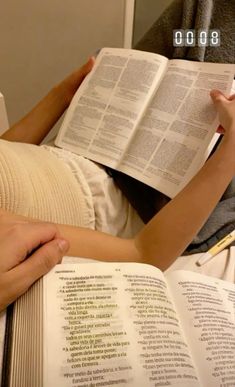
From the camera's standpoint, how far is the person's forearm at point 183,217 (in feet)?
1.83

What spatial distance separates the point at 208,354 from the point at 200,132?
1.17 ft

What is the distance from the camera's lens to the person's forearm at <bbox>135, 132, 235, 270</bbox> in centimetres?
56

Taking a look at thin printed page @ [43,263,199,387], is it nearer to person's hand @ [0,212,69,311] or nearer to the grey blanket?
person's hand @ [0,212,69,311]

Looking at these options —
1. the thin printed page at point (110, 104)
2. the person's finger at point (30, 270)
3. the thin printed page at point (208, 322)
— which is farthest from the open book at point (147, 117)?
the person's finger at point (30, 270)

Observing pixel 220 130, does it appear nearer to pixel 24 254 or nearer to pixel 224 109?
pixel 224 109

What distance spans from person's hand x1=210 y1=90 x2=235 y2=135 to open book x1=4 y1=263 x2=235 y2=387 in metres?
0.29

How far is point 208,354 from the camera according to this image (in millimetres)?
400

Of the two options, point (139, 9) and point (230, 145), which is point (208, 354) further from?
point (139, 9)

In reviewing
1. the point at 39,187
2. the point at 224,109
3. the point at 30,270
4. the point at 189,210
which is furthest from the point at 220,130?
the point at 30,270

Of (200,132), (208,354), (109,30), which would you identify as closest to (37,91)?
(109,30)

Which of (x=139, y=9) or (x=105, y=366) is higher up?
(x=139, y=9)

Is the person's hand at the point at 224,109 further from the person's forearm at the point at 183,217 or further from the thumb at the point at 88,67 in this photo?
the thumb at the point at 88,67

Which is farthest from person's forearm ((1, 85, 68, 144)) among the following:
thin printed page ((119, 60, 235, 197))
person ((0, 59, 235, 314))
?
person ((0, 59, 235, 314))
